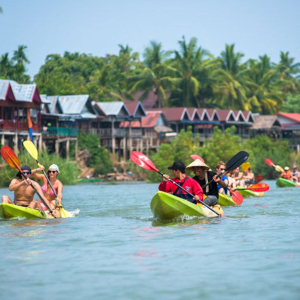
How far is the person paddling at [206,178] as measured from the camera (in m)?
12.6

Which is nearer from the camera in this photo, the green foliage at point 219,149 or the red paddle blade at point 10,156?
the red paddle blade at point 10,156

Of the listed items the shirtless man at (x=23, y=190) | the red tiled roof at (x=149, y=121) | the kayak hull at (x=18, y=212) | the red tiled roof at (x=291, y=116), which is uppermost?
the red tiled roof at (x=291, y=116)

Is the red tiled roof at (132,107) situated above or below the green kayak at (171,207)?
above

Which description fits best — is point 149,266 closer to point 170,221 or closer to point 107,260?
point 107,260

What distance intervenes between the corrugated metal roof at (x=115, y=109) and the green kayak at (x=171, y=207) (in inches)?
1509

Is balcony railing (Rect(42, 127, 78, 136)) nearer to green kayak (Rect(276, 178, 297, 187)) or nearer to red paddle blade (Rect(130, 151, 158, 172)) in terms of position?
green kayak (Rect(276, 178, 297, 187))

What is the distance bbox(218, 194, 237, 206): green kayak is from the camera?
1725cm

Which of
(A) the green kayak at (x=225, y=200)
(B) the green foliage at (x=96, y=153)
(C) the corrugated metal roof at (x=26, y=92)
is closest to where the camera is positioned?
(A) the green kayak at (x=225, y=200)

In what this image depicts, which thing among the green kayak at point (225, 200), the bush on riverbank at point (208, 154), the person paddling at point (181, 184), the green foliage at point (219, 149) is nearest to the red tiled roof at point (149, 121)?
the bush on riverbank at point (208, 154)

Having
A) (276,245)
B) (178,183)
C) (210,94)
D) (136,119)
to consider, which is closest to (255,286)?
(276,245)

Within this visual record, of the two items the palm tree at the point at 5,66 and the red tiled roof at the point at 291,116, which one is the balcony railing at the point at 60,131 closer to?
the palm tree at the point at 5,66

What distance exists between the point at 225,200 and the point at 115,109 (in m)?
34.1

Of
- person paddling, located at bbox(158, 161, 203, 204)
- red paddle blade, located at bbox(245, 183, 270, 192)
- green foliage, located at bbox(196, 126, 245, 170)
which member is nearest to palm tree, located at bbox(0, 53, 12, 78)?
green foliage, located at bbox(196, 126, 245, 170)

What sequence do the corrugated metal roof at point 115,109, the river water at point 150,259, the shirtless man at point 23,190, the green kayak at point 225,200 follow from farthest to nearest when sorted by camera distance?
the corrugated metal roof at point 115,109 < the green kayak at point 225,200 < the shirtless man at point 23,190 < the river water at point 150,259
